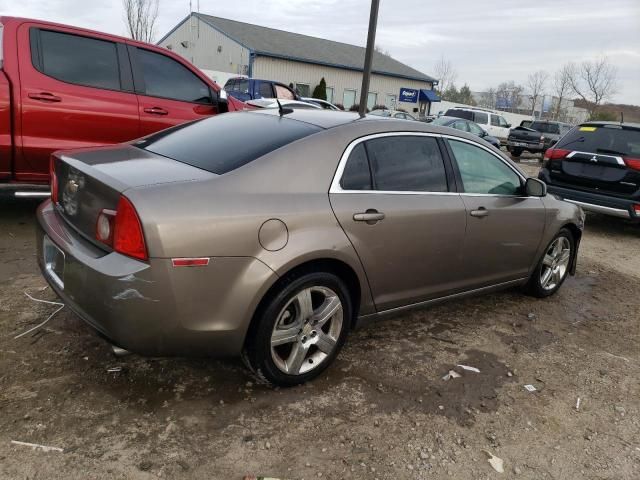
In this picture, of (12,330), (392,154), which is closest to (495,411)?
(392,154)

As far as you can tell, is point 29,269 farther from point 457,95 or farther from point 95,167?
point 457,95

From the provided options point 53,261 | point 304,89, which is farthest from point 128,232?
point 304,89

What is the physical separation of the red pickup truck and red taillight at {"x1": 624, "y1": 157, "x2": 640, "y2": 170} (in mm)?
5642

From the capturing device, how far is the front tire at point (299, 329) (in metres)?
2.67

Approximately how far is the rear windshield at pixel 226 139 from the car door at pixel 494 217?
125 cm

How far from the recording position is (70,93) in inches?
197

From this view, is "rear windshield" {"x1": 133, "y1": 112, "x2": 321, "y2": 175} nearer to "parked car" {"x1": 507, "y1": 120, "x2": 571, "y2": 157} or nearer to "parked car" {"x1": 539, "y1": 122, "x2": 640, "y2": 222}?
"parked car" {"x1": 539, "y1": 122, "x2": 640, "y2": 222}

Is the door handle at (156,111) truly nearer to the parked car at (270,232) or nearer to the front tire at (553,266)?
the parked car at (270,232)

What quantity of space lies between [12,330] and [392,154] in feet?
8.51

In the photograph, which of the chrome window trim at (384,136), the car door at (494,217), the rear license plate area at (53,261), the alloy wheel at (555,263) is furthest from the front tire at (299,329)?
the alloy wheel at (555,263)

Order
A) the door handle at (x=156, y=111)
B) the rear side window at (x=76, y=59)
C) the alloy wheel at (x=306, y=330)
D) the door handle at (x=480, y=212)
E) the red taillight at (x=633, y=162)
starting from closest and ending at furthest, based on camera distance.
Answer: the alloy wheel at (x=306, y=330)
the door handle at (x=480, y=212)
the rear side window at (x=76, y=59)
the door handle at (x=156, y=111)
the red taillight at (x=633, y=162)

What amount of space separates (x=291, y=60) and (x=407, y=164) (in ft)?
106

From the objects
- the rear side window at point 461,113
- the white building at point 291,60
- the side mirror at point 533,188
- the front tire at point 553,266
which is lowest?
the front tire at point 553,266

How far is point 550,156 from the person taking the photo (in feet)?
25.9
